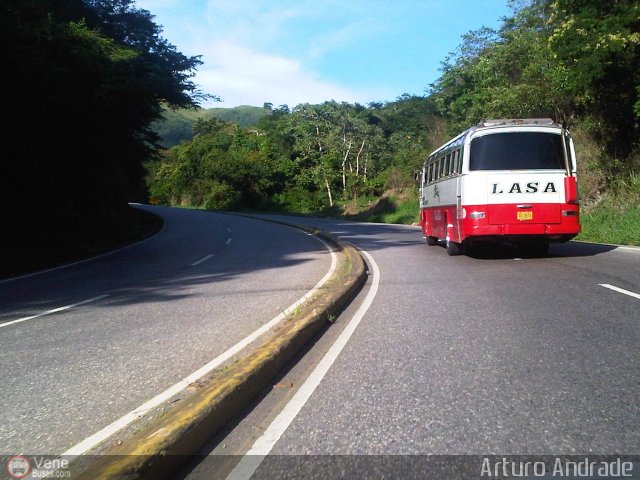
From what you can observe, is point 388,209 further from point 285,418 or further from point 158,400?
point 285,418

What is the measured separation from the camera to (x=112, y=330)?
6629 millimetres

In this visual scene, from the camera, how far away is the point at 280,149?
66500mm

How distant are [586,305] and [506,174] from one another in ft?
16.9

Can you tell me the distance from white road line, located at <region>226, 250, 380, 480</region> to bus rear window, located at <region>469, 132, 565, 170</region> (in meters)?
6.82

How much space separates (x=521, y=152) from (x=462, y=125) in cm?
2356

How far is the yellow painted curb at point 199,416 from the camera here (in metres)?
2.93

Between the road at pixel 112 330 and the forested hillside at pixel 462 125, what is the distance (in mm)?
11975

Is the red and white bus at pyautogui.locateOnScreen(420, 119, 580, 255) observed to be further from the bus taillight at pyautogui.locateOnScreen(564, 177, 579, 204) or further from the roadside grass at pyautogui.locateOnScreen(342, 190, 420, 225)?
the roadside grass at pyautogui.locateOnScreen(342, 190, 420, 225)

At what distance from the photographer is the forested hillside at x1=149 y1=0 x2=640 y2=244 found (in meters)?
18.4

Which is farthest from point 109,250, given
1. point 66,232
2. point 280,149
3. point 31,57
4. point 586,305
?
point 280,149

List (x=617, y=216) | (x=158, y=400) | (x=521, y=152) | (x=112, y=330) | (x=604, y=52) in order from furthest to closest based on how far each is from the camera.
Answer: (x=617, y=216) → (x=604, y=52) → (x=521, y=152) → (x=112, y=330) → (x=158, y=400)

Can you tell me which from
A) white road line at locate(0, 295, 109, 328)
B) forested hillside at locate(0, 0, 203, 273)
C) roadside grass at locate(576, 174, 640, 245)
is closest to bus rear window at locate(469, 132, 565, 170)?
roadside grass at locate(576, 174, 640, 245)

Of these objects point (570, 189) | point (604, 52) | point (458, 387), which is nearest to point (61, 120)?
point (570, 189)

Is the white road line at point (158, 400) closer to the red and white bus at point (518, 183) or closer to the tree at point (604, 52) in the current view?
the red and white bus at point (518, 183)
